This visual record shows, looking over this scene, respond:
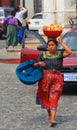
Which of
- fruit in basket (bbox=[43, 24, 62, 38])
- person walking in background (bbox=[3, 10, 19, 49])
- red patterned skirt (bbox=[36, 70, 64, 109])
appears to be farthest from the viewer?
person walking in background (bbox=[3, 10, 19, 49])

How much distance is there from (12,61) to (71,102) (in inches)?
352

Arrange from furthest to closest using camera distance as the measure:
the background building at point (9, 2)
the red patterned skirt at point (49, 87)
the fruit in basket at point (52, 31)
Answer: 1. the background building at point (9, 2)
2. the red patterned skirt at point (49, 87)
3. the fruit in basket at point (52, 31)

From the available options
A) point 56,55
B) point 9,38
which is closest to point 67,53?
point 56,55

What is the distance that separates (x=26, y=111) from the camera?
11.4 m

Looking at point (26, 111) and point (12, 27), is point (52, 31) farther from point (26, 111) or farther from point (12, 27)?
point (12, 27)

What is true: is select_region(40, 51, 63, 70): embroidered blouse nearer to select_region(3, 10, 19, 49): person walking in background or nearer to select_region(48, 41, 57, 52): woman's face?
select_region(48, 41, 57, 52): woman's face

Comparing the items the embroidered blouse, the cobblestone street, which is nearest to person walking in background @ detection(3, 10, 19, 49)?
the cobblestone street

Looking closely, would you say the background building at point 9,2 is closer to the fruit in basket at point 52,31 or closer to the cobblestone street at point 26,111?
the cobblestone street at point 26,111

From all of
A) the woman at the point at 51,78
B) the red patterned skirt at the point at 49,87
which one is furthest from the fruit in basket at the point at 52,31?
the red patterned skirt at the point at 49,87

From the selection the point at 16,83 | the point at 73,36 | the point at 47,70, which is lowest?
the point at 16,83

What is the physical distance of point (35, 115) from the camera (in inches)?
429

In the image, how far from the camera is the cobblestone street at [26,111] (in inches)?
391

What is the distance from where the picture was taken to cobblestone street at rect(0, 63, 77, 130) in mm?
9922

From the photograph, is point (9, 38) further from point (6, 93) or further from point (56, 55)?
point (56, 55)
